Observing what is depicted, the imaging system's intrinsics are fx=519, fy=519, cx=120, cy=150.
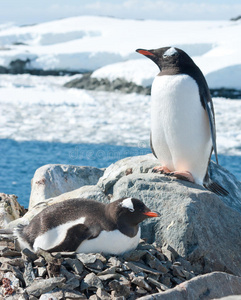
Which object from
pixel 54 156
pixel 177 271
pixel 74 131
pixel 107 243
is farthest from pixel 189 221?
pixel 74 131

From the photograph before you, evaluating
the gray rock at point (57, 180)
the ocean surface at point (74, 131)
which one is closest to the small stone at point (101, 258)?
the gray rock at point (57, 180)

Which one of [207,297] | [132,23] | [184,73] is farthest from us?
[132,23]

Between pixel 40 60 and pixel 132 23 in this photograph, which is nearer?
pixel 40 60

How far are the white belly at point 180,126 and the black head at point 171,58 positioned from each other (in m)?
0.10

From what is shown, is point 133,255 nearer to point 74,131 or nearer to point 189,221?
point 189,221

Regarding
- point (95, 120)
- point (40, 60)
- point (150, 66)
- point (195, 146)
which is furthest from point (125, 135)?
point (40, 60)

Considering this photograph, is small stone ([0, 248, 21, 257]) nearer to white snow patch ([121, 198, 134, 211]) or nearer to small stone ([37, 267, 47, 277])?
small stone ([37, 267, 47, 277])

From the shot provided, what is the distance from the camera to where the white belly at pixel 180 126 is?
3.72 metres

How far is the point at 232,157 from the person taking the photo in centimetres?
898

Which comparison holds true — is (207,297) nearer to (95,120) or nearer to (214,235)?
(214,235)

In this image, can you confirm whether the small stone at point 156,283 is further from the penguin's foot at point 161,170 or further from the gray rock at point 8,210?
the gray rock at point 8,210

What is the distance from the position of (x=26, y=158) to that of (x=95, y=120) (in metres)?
3.15

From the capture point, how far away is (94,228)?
2.94 metres

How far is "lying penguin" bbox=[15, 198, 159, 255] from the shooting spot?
294 centimetres
